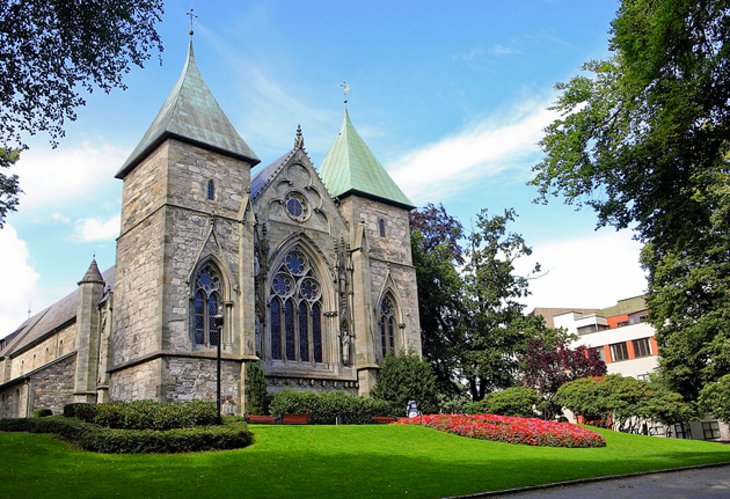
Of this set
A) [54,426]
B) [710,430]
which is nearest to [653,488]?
[54,426]

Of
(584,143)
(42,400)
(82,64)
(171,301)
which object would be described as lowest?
(42,400)

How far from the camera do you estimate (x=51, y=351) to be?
133 feet

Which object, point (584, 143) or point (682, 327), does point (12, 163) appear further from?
point (682, 327)

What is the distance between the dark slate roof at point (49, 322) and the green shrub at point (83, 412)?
18471 millimetres

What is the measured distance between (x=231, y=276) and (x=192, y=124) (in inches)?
265

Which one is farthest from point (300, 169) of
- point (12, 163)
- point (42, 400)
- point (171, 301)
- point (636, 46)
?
point (636, 46)

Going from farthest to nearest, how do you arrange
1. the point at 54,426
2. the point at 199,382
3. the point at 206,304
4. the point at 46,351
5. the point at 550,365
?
the point at 46,351
the point at 550,365
the point at 206,304
the point at 199,382
the point at 54,426

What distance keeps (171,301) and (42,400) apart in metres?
11.8

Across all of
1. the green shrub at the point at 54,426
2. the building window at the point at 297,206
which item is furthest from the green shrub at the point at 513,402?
the green shrub at the point at 54,426

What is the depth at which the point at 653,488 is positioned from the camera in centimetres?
1444

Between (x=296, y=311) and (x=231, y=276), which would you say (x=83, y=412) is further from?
(x=296, y=311)

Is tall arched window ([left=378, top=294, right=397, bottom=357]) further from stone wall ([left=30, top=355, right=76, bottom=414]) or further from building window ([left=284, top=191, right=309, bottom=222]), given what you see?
stone wall ([left=30, top=355, right=76, bottom=414])

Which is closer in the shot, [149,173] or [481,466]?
[481,466]

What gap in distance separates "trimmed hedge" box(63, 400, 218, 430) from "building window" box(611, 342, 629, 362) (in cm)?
4376
